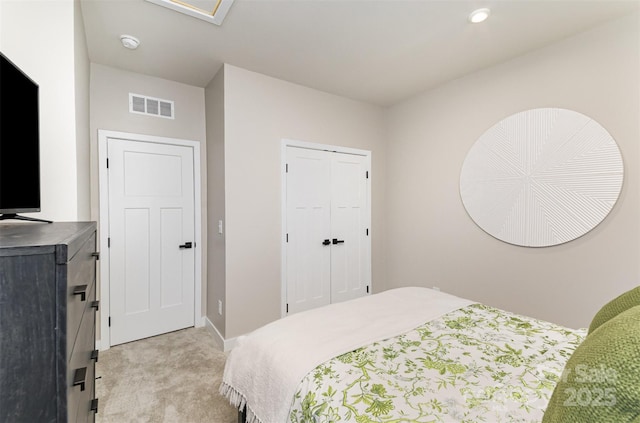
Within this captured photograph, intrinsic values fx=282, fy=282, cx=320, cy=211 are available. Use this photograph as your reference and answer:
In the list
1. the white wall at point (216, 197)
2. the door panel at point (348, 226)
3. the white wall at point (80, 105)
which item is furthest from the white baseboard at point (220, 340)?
the white wall at point (80, 105)

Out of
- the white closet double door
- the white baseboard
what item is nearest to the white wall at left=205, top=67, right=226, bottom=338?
the white baseboard

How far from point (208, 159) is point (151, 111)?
70 cm

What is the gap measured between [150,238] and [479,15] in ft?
11.2

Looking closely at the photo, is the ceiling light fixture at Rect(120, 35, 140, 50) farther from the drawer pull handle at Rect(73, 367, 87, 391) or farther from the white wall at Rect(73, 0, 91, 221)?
the drawer pull handle at Rect(73, 367, 87, 391)

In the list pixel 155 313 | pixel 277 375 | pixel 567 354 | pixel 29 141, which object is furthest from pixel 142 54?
pixel 567 354

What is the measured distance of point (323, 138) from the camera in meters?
3.32

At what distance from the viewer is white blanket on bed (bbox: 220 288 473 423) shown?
3.94ft

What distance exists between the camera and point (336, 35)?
87.2 inches

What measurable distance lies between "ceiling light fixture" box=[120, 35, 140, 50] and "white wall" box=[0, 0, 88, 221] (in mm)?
762

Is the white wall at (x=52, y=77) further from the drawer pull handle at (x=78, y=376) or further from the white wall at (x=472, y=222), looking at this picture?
the white wall at (x=472, y=222)

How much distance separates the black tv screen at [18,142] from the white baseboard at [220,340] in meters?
1.95

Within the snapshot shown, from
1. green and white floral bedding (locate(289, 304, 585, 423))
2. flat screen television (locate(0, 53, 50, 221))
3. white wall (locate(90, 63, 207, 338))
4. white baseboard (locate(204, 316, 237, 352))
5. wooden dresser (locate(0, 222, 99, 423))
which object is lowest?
white baseboard (locate(204, 316, 237, 352))

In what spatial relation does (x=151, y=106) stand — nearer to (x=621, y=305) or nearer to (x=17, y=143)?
(x=17, y=143)

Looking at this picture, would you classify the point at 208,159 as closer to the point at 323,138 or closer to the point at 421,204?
the point at 323,138
